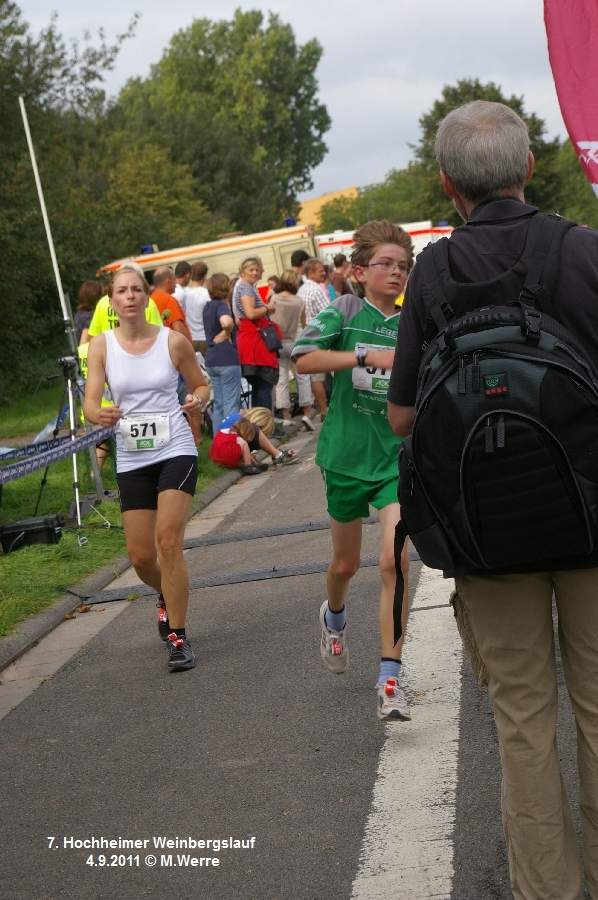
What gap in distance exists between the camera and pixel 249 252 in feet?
94.4

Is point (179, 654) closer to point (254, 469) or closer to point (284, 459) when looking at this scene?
point (254, 469)

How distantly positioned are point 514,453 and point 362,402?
2.48 metres

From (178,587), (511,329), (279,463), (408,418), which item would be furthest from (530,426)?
(279,463)

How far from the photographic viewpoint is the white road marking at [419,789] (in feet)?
12.0

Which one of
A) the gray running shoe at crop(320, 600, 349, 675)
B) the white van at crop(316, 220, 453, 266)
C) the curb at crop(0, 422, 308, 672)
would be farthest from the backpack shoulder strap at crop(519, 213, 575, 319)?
the white van at crop(316, 220, 453, 266)

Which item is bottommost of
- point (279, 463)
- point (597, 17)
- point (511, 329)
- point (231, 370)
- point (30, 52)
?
point (279, 463)

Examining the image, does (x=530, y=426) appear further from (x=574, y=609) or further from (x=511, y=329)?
(x=574, y=609)

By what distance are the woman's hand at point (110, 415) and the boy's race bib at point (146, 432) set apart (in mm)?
44

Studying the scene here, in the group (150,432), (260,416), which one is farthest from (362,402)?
(260,416)

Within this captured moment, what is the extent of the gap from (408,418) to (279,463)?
10.8m

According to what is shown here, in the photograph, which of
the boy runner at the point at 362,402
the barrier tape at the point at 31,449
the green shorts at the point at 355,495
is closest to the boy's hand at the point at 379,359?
the boy runner at the point at 362,402

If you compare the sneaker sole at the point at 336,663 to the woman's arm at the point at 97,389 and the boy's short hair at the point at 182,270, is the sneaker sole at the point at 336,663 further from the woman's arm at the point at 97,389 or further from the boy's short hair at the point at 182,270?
the boy's short hair at the point at 182,270

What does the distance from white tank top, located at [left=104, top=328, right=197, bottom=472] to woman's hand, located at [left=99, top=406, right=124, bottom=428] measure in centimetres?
5

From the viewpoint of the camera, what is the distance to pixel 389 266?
5145 mm
